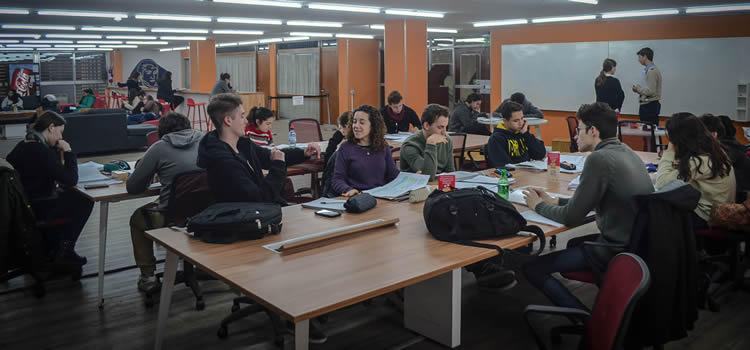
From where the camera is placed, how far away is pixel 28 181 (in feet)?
13.4

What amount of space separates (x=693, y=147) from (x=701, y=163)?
12 cm

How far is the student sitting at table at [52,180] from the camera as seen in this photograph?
4039 millimetres

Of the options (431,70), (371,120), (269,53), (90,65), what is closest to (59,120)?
(371,120)

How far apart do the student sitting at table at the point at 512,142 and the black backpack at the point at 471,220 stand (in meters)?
2.00

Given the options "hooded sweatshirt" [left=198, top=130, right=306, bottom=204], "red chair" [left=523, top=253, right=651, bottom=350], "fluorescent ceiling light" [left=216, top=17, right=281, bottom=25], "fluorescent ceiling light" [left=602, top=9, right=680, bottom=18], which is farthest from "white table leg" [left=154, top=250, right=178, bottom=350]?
"fluorescent ceiling light" [left=602, top=9, right=680, bottom=18]

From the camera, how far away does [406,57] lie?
1067 cm

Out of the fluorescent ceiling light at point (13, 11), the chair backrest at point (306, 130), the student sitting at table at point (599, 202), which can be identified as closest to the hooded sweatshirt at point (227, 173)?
the student sitting at table at point (599, 202)

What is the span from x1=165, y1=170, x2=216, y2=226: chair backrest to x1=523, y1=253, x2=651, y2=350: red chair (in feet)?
6.94

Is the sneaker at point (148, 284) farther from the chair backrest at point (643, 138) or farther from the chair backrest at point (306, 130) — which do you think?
the chair backrest at point (643, 138)

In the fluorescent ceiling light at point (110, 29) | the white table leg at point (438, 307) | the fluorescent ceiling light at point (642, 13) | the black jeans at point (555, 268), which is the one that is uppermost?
the fluorescent ceiling light at point (110, 29)

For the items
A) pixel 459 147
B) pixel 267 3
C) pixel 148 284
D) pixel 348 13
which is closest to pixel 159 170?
pixel 148 284

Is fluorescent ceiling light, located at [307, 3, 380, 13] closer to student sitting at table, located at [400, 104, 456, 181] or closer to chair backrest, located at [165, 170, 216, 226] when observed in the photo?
student sitting at table, located at [400, 104, 456, 181]

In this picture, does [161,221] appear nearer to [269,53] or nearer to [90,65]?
[269,53]

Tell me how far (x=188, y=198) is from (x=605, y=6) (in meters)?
7.43
